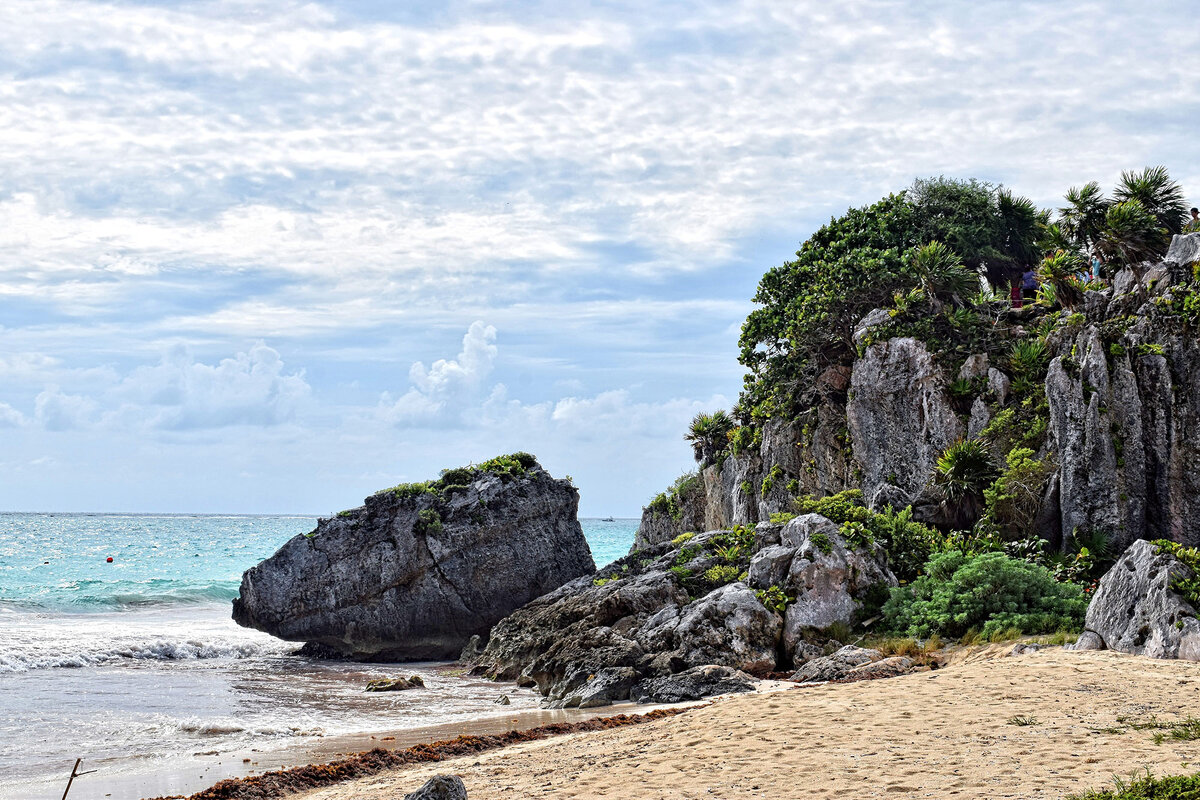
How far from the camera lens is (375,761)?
11883 mm

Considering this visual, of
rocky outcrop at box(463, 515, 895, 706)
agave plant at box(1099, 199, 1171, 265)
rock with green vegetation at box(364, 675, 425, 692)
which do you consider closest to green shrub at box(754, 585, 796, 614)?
rocky outcrop at box(463, 515, 895, 706)

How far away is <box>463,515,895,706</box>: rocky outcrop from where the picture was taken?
1777 cm

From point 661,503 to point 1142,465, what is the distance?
81.5 ft

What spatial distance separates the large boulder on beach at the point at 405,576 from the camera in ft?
87.0

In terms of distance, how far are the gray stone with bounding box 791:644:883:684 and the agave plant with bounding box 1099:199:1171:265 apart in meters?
12.3

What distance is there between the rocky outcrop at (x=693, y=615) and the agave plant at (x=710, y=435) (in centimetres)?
1455

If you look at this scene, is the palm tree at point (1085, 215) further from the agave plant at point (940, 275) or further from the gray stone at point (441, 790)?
the gray stone at point (441, 790)

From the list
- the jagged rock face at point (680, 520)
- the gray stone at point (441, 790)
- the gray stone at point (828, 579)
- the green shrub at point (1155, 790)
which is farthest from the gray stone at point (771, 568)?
the jagged rock face at point (680, 520)

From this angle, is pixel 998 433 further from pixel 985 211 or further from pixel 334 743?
pixel 334 743

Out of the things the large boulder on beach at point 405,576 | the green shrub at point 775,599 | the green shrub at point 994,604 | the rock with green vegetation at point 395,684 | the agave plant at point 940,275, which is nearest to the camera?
the green shrub at point 994,604

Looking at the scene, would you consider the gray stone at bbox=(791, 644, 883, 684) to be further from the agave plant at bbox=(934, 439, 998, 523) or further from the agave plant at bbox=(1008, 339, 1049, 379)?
the agave plant at bbox=(1008, 339, 1049, 379)

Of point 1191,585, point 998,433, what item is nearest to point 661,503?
point 998,433

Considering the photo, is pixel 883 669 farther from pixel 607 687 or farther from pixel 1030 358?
pixel 1030 358

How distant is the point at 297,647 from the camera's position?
27.8 meters
